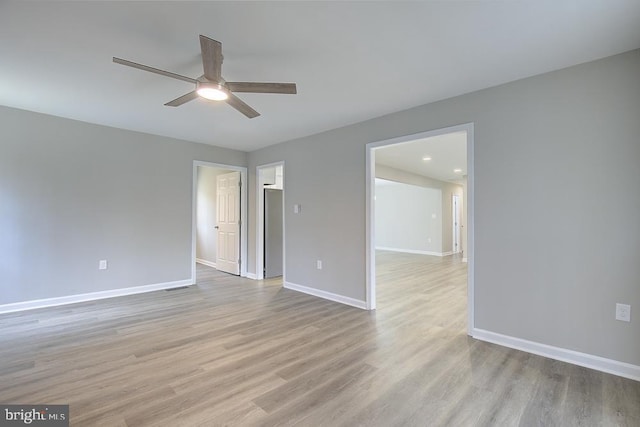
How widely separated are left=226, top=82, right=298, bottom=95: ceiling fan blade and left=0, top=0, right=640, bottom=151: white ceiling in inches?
11.0

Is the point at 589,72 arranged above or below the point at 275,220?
above

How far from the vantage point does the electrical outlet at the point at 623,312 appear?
86.2 inches

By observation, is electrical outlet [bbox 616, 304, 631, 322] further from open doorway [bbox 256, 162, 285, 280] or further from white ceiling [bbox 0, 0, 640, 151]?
open doorway [bbox 256, 162, 285, 280]

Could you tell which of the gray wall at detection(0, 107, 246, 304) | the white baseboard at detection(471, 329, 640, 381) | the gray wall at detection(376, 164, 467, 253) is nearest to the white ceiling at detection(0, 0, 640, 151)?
the gray wall at detection(0, 107, 246, 304)

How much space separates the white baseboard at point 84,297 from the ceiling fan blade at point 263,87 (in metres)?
3.76

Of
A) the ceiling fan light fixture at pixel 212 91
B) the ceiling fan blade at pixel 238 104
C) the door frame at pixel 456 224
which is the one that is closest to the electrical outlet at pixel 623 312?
the ceiling fan blade at pixel 238 104

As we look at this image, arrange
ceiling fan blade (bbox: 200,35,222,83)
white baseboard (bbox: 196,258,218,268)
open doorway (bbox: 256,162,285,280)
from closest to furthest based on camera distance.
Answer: ceiling fan blade (bbox: 200,35,222,83)
open doorway (bbox: 256,162,285,280)
white baseboard (bbox: 196,258,218,268)

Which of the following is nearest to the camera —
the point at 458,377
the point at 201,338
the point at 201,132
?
the point at 458,377

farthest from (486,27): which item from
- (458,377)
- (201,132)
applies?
(201,132)

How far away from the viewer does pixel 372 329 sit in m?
3.12

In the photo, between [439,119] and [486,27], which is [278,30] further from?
[439,119]

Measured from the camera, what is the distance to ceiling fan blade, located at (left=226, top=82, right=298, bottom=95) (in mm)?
2129

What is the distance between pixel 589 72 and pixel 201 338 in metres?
4.17

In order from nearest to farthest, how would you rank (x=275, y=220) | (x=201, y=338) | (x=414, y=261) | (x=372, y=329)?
1. (x=201, y=338)
2. (x=372, y=329)
3. (x=275, y=220)
4. (x=414, y=261)
